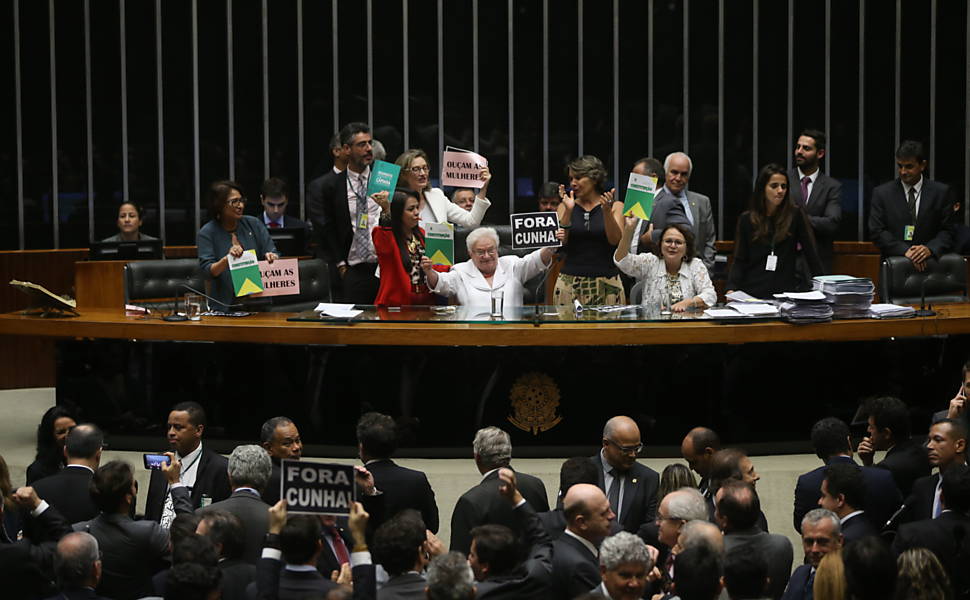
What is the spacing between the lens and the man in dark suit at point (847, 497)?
475 centimetres

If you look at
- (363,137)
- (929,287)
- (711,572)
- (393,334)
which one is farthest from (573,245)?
(711,572)

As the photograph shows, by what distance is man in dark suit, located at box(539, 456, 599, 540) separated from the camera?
4891mm

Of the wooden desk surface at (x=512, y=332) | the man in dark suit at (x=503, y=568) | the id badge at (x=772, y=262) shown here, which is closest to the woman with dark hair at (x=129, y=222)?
the wooden desk surface at (x=512, y=332)

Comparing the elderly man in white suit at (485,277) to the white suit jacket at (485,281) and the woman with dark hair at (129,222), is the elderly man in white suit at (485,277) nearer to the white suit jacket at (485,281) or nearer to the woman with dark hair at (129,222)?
the white suit jacket at (485,281)

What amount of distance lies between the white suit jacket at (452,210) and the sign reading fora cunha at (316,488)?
13.5 feet

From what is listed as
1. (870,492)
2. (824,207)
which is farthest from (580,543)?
(824,207)

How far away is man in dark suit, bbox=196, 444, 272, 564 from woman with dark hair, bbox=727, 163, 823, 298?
3669mm

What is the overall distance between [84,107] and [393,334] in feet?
16.4

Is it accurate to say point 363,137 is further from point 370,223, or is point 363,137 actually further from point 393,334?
point 393,334

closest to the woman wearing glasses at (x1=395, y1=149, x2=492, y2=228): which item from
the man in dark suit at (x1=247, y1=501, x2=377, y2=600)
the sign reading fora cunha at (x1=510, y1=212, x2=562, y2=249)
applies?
the sign reading fora cunha at (x1=510, y1=212, x2=562, y2=249)

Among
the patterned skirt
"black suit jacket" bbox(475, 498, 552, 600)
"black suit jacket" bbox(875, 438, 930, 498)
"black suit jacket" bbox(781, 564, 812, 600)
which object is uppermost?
the patterned skirt

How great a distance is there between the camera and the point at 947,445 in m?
5.31

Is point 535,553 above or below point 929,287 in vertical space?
below

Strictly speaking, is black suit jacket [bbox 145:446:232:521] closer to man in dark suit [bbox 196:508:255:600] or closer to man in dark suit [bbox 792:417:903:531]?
man in dark suit [bbox 196:508:255:600]
